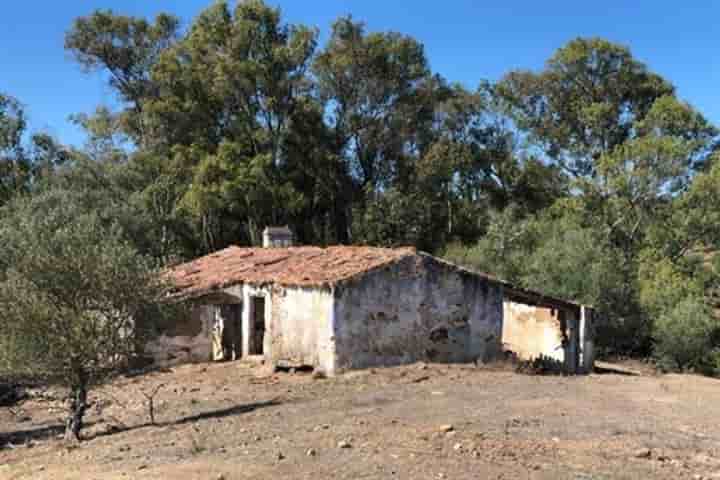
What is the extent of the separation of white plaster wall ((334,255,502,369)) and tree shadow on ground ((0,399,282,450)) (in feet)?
11.7

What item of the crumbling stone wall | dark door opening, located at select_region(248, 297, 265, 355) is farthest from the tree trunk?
dark door opening, located at select_region(248, 297, 265, 355)

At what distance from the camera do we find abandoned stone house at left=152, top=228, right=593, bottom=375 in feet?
60.1

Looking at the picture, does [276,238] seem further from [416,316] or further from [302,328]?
[416,316]

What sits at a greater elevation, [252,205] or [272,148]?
[272,148]

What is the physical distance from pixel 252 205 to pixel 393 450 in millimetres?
26959

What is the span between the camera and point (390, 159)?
129ft

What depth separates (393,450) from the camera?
9719mm

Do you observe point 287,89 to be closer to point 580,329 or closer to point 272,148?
point 272,148

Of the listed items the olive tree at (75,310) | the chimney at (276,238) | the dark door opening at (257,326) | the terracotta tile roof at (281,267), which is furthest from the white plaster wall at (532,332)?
the olive tree at (75,310)

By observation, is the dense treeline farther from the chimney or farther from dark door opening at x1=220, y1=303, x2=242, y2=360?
dark door opening at x1=220, y1=303, x2=242, y2=360

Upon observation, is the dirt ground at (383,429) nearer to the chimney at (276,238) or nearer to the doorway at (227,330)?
the doorway at (227,330)

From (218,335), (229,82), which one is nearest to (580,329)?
(218,335)

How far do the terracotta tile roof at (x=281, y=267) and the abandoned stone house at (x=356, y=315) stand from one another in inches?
2.1

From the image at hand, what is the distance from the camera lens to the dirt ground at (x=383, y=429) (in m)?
9.18
